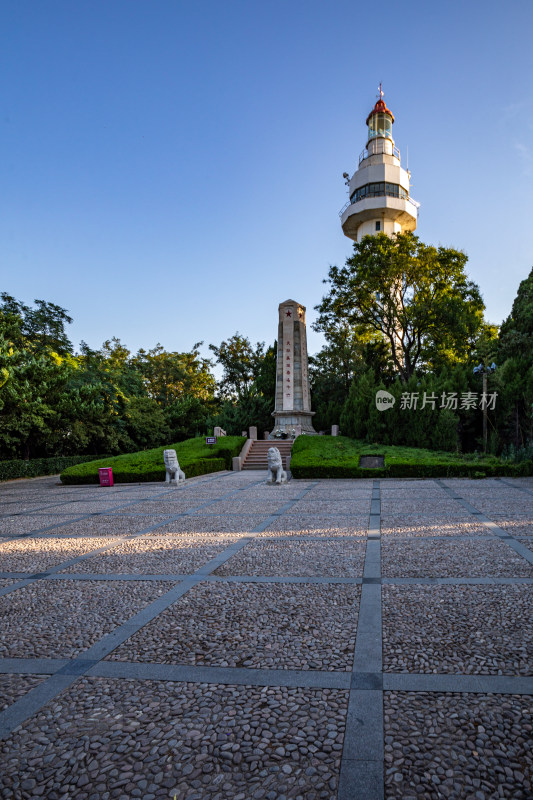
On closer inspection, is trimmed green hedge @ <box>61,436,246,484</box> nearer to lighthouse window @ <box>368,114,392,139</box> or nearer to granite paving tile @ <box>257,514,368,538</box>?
granite paving tile @ <box>257,514,368,538</box>

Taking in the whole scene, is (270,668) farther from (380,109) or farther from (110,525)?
(380,109)


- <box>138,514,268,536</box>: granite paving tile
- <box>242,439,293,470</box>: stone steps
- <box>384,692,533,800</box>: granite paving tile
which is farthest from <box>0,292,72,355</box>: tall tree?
<box>384,692,533,800</box>: granite paving tile

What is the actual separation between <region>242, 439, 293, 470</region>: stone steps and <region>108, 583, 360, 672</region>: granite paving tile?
15.3 m

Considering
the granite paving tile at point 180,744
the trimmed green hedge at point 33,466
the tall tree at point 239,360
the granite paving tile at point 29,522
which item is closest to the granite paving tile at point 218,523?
the granite paving tile at point 29,522

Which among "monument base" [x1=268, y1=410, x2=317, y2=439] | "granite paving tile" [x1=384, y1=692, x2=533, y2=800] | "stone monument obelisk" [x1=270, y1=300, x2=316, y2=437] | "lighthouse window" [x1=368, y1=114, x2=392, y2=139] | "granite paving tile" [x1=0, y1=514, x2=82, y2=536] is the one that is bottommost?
"granite paving tile" [x1=0, y1=514, x2=82, y2=536]

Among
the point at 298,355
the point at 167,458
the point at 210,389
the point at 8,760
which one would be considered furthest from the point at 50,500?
the point at 210,389

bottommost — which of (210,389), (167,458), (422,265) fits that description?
(167,458)

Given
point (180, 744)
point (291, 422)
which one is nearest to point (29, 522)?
point (180, 744)

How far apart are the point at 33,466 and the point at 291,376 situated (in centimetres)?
1430

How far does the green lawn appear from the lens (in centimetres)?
1449

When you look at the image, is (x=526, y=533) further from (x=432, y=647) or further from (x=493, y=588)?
(x=432, y=647)

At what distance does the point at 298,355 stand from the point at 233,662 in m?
23.7

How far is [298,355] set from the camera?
86.5 feet

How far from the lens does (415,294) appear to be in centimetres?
2467
